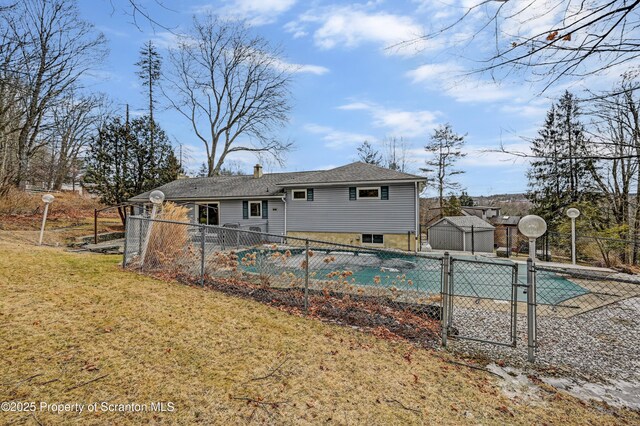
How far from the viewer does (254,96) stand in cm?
2617

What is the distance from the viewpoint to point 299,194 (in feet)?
53.9

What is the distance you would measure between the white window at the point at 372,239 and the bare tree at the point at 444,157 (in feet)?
45.5

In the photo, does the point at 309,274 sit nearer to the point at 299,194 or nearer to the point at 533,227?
the point at 533,227

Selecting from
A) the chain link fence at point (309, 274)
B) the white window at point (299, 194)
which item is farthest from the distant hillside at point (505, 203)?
the chain link fence at point (309, 274)

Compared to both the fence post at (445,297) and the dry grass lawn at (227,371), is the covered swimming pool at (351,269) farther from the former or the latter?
the dry grass lawn at (227,371)

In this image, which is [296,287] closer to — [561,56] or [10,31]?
[561,56]

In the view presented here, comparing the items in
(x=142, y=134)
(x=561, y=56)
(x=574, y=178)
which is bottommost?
(x=561, y=56)

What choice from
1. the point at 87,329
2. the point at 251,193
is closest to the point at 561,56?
the point at 87,329

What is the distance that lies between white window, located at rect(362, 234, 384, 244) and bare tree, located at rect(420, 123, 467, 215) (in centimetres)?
1386

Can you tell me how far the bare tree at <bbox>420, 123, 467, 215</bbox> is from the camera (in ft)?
86.9

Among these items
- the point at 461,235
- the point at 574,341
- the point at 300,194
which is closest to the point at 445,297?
the point at 574,341

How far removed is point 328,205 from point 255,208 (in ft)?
14.3

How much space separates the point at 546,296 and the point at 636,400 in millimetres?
5385

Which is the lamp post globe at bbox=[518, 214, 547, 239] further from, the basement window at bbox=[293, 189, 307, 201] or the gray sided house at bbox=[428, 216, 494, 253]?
the gray sided house at bbox=[428, 216, 494, 253]
